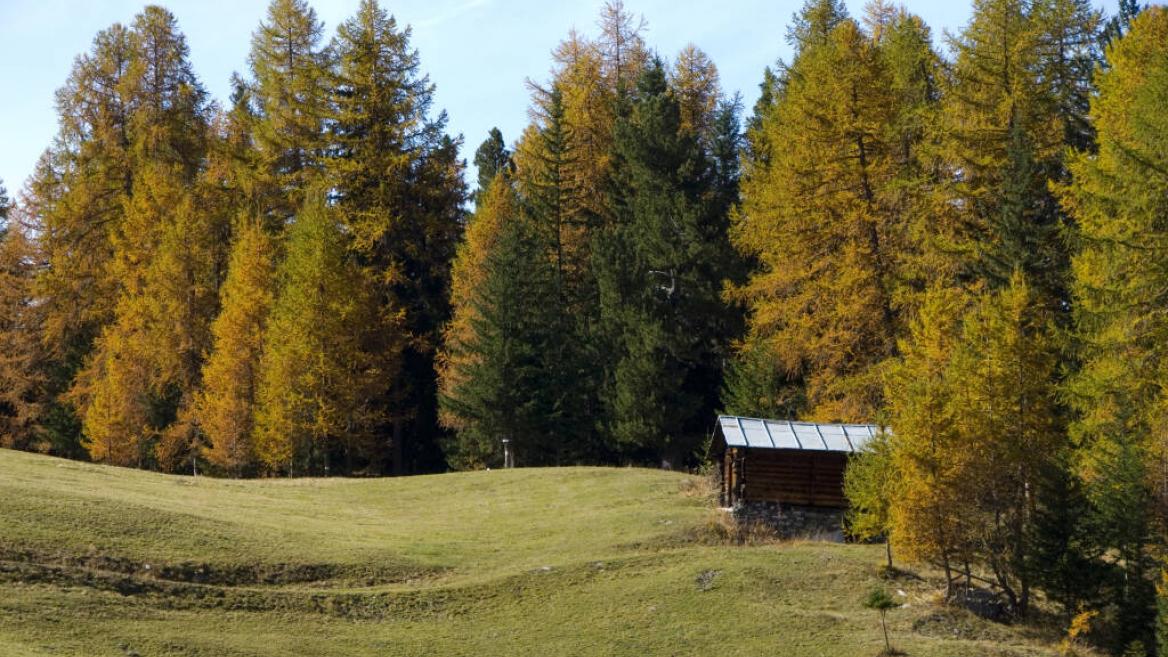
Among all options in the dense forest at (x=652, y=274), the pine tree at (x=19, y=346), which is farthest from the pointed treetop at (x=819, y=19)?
the pine tree at (x=19, y=346)

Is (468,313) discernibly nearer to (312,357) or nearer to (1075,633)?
(312,357)

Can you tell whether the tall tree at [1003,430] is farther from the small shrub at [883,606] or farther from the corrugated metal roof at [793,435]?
the corrugated metal roof at [793,435]

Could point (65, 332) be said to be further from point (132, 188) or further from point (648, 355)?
point (648, 355)

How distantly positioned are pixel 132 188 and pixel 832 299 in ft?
131

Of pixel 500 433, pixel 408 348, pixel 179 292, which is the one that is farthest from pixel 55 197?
pixel 500 433

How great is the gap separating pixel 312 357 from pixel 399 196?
1197 centimetres

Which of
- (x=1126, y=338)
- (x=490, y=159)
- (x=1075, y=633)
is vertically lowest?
(x=1075, y=633)

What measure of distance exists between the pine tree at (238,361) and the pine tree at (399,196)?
508cm

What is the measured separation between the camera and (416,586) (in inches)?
1128

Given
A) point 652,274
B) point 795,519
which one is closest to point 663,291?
point 652,274

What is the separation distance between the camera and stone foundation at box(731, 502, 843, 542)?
3343 centimetres

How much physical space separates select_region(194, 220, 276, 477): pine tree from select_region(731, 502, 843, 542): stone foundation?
83.0 ft

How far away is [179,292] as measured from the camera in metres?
56.8

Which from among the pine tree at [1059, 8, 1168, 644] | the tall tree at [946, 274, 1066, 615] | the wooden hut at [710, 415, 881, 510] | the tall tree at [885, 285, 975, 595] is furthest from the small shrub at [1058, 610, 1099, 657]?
the wooden hut at [710, 415, 881, 510]
